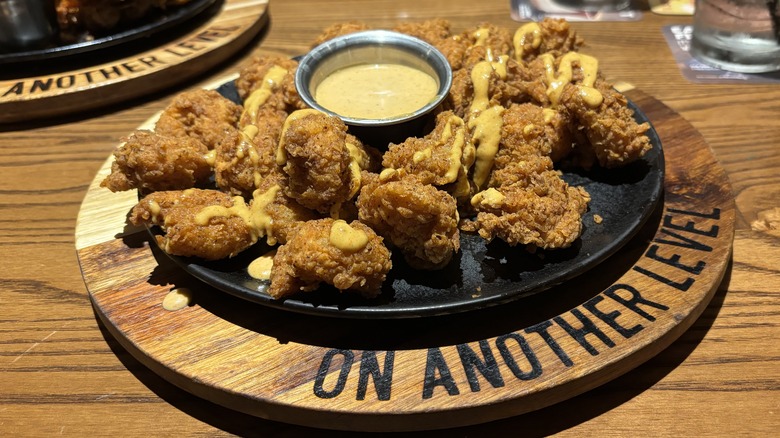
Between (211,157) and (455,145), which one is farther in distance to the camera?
(211,157)

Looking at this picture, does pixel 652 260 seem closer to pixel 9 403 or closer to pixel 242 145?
pixel 242 145

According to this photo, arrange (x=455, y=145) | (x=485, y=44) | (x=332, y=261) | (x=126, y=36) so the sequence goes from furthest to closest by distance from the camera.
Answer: (x=126, y=36) < (x=485, y=44) < (x=455, y=145) < (x=332, y=261)

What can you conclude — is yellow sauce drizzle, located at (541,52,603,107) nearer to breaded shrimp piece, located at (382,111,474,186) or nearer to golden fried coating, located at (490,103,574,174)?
golden fried coating, located at (490,103,574,174)

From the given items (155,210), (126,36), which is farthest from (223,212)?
(126,36)

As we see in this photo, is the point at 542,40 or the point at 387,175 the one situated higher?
the point at 542,40

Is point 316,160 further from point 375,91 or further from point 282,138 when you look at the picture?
point 375,91

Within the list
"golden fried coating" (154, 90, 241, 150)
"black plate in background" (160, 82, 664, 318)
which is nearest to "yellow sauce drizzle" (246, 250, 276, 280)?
"black plate in background" (160, 82, 664, 318)

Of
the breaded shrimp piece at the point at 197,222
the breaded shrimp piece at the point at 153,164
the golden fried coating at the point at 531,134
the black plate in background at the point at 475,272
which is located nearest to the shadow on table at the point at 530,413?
the black plate in background at the point at 475,272
